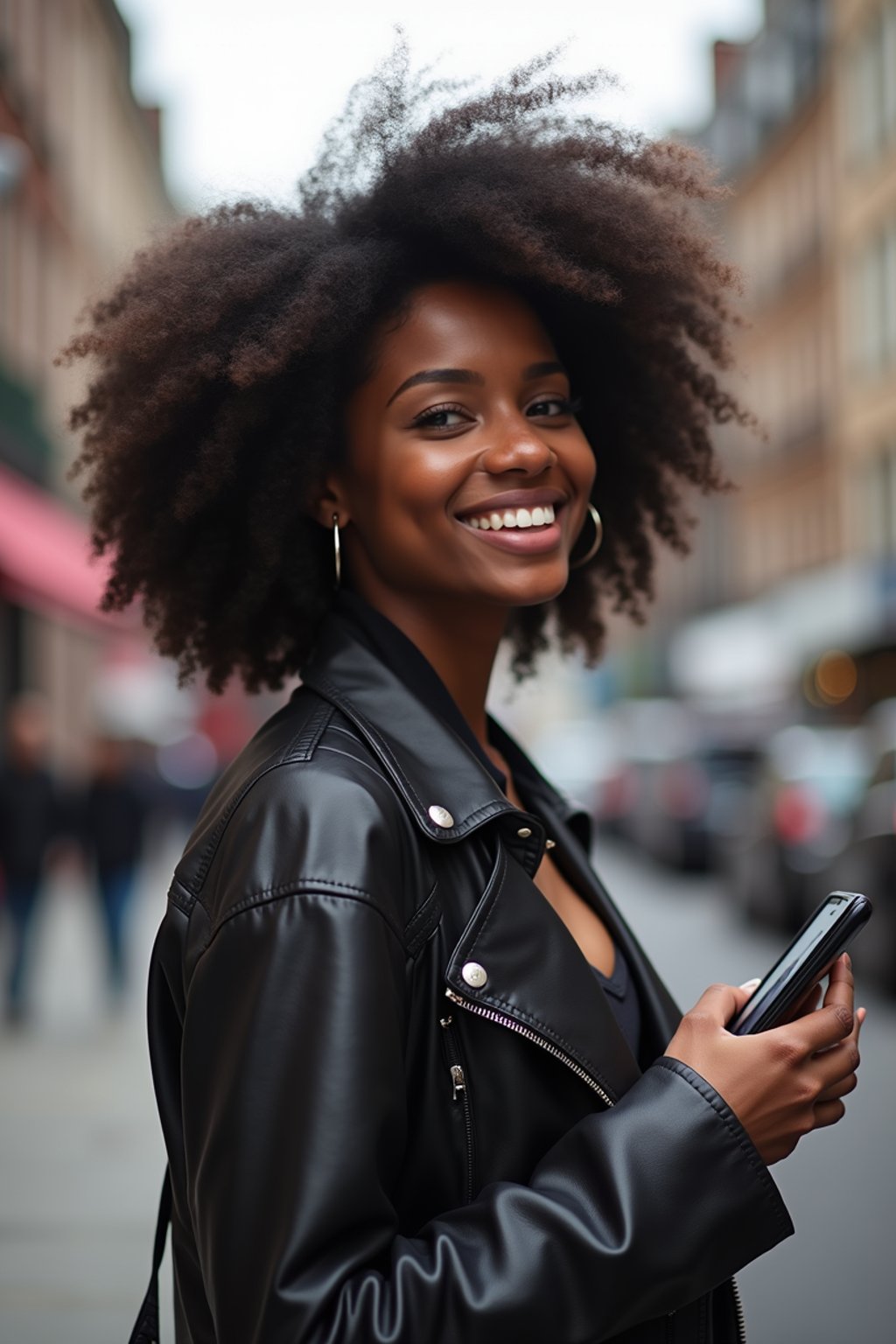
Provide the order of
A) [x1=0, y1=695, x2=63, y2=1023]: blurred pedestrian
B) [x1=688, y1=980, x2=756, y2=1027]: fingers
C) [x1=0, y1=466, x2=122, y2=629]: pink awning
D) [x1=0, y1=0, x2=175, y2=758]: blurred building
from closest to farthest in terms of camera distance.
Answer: [x1=688, y1=980, x2=756, y2=1027]: fingers
[x1=0, y1=695, x2=63, y2=1023]: blurred pedestrian
[x1=0, y1=466, x2=122, y2=629]: pink awning
[x1=0, y1=0, x2=175, y2=758]: blurred building

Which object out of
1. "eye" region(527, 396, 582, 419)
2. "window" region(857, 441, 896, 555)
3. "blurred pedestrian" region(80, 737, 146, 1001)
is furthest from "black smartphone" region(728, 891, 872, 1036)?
"window" region(857, 441, 896, 555)

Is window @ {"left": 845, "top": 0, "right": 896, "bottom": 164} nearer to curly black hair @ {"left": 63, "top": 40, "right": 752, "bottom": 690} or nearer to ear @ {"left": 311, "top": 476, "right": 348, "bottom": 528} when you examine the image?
curly black hair @ {"left": 63, "top": 40, "right": 752, "bottom": 690}

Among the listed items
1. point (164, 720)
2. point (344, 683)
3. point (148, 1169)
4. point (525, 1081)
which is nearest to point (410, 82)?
point (344, 683)

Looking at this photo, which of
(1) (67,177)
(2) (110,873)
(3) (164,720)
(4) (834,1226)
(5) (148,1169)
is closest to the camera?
(4) (834,1226)

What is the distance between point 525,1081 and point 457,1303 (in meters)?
0.26

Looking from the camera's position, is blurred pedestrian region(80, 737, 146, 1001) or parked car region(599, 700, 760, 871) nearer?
blurred pedestrian region(80, 737, 146, 1001)

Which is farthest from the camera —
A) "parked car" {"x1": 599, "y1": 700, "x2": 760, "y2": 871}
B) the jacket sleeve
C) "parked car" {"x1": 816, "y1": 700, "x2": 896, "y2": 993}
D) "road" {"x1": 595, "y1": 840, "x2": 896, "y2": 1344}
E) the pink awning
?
"parked car" {"x1": 599, "y1": 700, "x2": 760, "y2": 871}

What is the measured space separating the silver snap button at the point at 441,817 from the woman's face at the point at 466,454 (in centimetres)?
36

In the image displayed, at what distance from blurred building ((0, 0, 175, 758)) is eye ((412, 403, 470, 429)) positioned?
1328 centimetres

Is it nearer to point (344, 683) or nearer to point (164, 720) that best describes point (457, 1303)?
point (344, 683)

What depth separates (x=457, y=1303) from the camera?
1517 mm

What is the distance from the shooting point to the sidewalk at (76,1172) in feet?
16.4

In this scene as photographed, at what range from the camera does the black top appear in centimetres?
204

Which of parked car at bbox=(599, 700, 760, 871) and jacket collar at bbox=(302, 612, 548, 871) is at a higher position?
parked car at bbox=(599, 700, 760, 871)
